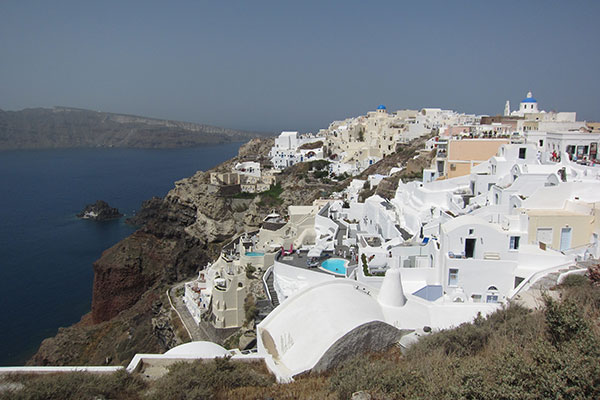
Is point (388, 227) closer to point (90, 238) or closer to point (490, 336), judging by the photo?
point (490, 336)

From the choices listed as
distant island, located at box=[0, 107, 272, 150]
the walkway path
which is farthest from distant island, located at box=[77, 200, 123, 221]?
distant island, located at box=[0, 107, 272, 150]

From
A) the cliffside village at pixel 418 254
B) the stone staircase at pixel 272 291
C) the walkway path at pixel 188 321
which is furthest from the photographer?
the walkway path at pixel 188 321

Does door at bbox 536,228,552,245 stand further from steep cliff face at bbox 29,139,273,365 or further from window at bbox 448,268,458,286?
steep cliff face at bbox 29,139,273,365

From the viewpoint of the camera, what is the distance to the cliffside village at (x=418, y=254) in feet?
23.7

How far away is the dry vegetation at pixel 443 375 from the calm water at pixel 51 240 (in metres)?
19.4

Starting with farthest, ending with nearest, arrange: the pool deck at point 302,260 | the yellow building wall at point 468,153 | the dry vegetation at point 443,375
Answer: the yellow building wall at point 468,153 → the pool deck at point 302,260 → the dry vegetation at point 443,375

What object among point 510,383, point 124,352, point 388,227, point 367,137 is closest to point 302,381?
point 510,383

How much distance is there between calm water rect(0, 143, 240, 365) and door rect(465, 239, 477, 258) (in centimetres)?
2142

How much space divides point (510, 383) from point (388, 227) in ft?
36.4

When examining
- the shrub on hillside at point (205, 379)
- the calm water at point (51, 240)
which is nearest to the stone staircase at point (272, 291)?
the shrub on hillside at point (205, 379)

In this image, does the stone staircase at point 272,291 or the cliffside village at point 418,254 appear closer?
the cliffside village at point 418,254

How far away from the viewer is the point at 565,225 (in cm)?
1100

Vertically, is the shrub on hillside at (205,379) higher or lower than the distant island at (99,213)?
higher

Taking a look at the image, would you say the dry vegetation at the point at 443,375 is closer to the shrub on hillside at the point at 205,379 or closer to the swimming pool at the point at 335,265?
the shrub on hillside at the point at 205,379
